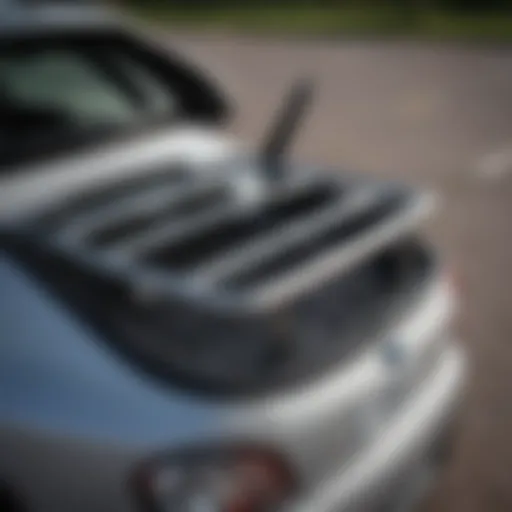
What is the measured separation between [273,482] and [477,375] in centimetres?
256

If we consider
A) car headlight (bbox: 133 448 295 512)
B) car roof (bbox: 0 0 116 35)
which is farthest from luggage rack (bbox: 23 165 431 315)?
car roof (bbox: 0 0 116 35)

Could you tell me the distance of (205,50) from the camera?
660 inches

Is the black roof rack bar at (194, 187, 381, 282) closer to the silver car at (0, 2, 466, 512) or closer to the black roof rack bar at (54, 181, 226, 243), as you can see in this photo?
the silver car at (0, 2, 466, 512)

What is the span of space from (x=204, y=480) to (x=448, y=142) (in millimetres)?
8004

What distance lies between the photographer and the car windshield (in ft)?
11.5

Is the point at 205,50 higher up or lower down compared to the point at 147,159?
higher up

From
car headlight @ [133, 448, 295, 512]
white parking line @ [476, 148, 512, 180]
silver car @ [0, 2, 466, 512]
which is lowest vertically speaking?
car headlight @ [133, 448, 295, 512]

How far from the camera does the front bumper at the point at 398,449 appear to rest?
261cm

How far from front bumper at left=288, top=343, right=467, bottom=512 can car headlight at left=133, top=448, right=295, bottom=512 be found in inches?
5.7

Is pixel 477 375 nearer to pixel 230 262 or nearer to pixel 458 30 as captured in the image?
pixel 230 262

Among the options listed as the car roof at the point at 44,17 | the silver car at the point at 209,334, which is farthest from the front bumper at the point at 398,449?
the car roof at the point at 44,17

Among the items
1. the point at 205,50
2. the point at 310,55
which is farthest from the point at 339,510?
the point at 205,50

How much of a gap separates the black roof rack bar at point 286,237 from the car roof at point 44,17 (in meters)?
1.31

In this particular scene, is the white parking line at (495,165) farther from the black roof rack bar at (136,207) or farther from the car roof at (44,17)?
the black roof rack bar at (136,207)
